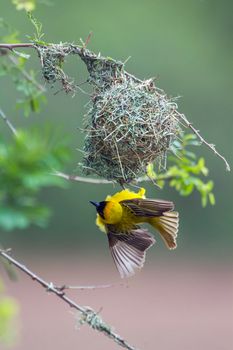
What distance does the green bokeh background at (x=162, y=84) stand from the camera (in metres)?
13.4

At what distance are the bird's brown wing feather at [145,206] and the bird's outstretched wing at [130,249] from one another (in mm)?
98

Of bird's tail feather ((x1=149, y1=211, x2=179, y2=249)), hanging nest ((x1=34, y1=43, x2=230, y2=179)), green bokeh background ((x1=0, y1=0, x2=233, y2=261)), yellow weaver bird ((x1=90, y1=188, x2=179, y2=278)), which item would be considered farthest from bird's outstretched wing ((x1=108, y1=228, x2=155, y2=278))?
green bokeh background ((x1=0, y1=0, x2=233, y2=261))

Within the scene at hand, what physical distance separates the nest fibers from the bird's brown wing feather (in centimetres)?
20

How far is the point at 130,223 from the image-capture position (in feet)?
12.7

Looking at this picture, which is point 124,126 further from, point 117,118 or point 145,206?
point 145,206

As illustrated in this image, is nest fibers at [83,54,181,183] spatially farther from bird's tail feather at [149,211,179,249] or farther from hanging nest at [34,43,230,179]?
bird's tail feather at [149,211,179,249]

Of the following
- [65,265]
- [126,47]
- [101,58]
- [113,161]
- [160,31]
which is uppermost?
[160,31]

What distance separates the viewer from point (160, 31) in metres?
14.7

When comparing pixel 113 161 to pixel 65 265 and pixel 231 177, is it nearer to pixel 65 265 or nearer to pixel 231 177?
pixel 231 177

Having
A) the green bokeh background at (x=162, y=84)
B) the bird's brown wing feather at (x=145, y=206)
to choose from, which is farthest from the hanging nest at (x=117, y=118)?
the green bokeh background at (x=162, y=84)

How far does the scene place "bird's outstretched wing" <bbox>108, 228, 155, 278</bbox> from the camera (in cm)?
384

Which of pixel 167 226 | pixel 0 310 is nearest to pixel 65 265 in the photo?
pixel 167 226

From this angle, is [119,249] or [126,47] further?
[126,47]

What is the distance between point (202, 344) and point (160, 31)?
213 inches
